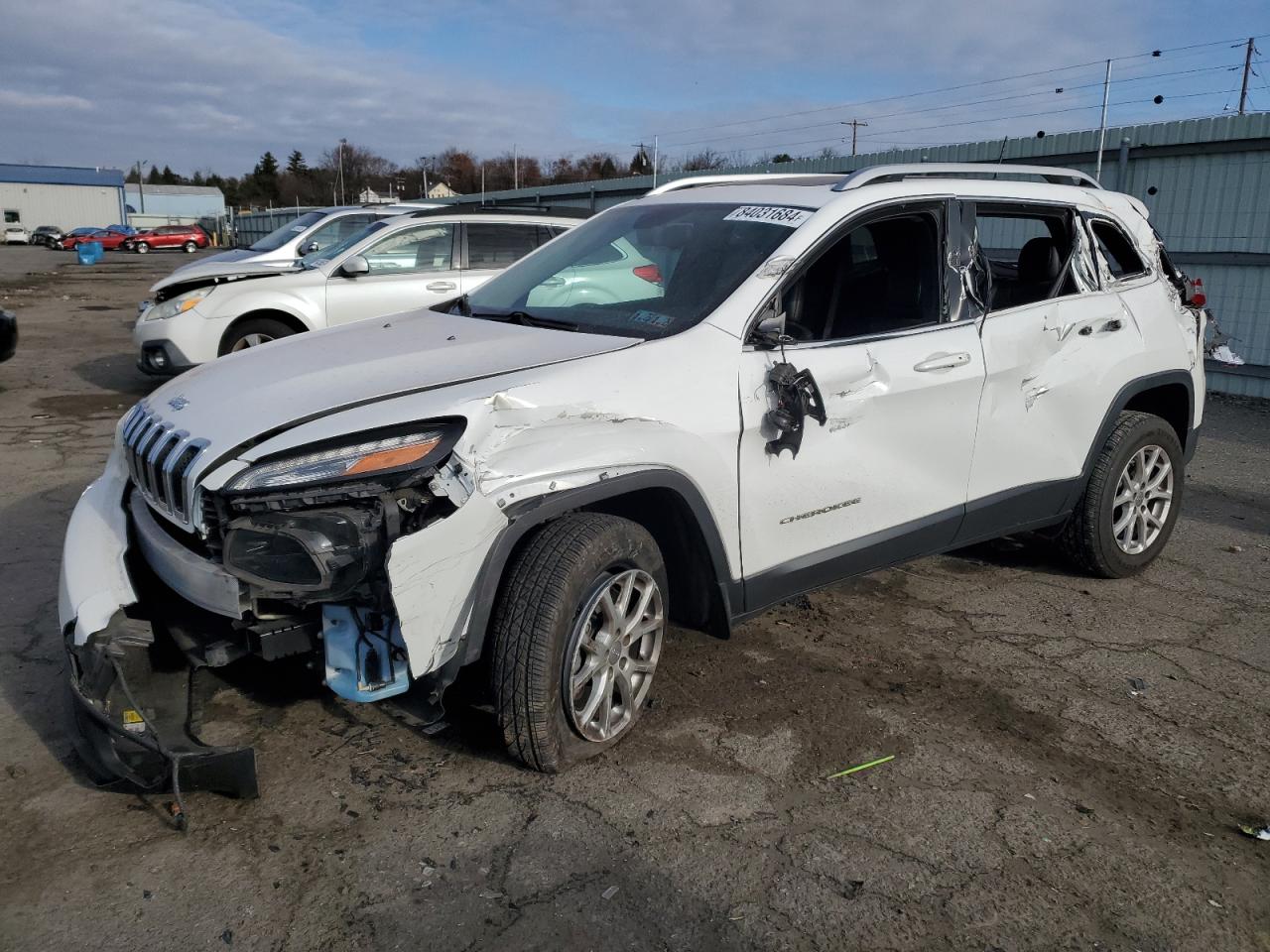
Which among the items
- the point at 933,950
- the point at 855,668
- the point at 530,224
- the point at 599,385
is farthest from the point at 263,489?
the point at 530,224

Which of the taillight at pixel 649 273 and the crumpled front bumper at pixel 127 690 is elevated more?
Result: the taillight at pixel 649 273

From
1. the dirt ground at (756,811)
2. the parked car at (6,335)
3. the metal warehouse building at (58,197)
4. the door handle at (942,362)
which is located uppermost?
the metal warehouse building at (58,197)

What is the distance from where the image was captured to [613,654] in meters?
3.16

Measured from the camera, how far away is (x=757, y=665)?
13.1ft

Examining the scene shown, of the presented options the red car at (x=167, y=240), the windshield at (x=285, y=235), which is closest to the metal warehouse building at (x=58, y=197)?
the red car at (x=167, y=240)

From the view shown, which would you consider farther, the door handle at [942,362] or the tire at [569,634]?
the door handle at [942,362]

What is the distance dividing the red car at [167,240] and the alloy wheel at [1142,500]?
5827 centimetres

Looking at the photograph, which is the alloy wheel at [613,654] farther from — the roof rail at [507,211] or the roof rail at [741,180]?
the roof rail at [507,211]

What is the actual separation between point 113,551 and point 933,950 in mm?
2621

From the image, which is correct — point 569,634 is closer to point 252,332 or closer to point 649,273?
point 649,273

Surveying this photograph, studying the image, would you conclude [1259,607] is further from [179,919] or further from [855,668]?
[179,919]

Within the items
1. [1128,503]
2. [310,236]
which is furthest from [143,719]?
[310,236]

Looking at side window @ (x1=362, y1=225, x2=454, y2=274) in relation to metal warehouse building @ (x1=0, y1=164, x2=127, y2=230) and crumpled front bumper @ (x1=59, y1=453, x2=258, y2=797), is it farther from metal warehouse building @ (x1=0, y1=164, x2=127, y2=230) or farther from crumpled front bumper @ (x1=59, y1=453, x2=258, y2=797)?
metal warehouse building @ (x1=0, y1=164, x2=127, y2=230)

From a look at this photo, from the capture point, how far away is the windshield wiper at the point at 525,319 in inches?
145
